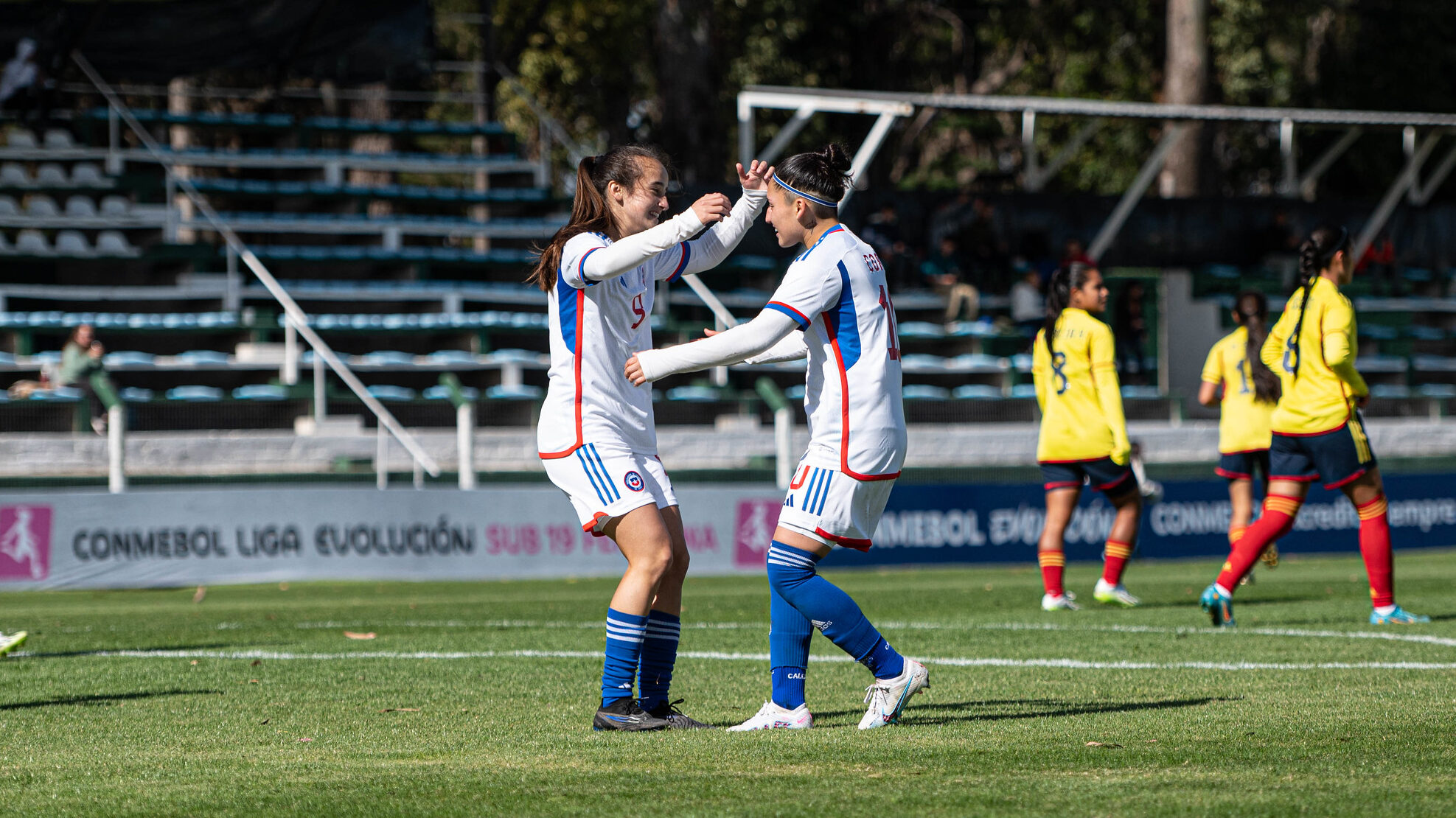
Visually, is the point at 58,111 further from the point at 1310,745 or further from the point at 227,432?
the point at 1310,745

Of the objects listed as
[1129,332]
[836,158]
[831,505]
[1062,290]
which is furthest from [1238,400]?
[1129,332]

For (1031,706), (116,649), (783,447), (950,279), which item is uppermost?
(950,279)

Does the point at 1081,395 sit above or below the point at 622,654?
above

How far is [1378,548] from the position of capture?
29.5ft

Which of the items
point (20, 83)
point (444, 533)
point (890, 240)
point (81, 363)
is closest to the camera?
point (444, 533)

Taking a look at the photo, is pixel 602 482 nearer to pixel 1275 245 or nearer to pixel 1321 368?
pixel 1321 368

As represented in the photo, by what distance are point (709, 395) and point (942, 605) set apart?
9376 mm

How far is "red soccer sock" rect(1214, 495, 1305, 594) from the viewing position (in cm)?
886

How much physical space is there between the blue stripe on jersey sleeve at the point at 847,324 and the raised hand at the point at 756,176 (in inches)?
18.1

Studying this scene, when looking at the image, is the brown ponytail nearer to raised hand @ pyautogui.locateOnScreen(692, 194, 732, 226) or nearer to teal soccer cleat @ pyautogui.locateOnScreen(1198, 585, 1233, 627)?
raised hand @ pyautogui.locateOnScreen(692, 194, 732, 226)

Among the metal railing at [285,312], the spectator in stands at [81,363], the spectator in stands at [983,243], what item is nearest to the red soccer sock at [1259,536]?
the metal railing at [285,312]

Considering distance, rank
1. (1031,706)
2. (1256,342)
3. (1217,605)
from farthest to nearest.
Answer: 1. (1256,342)
2. (1217,605)
3. (1031,706)

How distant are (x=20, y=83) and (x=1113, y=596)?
1990 cm

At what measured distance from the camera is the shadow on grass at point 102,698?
6.39 metres
